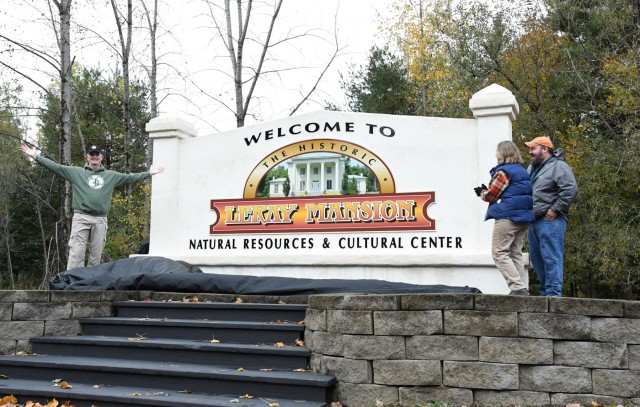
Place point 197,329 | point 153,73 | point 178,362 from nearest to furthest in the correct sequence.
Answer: point 178,362 → point 197,329 → point 153,73

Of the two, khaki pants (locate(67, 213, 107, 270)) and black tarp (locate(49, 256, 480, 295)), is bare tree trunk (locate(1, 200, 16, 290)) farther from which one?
black tarp (locate(49, 256, 480, 295))

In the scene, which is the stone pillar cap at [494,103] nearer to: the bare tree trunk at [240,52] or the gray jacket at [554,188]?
the gray jacket at [554,188]

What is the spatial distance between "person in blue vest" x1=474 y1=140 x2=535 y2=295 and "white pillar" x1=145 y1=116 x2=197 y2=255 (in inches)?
185

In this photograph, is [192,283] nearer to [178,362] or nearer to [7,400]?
[178,362]

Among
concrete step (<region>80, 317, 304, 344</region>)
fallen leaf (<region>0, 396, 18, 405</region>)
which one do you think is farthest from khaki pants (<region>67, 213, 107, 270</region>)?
fallen leaf (<region>0, 396, 18, 405</region>)

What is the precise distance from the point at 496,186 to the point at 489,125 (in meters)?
1.79

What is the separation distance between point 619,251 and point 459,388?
38.5 feet

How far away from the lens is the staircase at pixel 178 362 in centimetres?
421

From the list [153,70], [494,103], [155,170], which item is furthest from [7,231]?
[494,103]

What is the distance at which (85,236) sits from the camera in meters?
A: 7.45

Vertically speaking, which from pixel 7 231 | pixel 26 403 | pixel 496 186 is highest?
pixel 7 231

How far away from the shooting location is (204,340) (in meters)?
5.25

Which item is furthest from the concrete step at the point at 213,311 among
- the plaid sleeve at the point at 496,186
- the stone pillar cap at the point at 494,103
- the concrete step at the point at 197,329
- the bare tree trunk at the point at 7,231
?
the bare tree trunk at the point at 7,231

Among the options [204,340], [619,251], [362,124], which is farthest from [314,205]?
[619,251]
